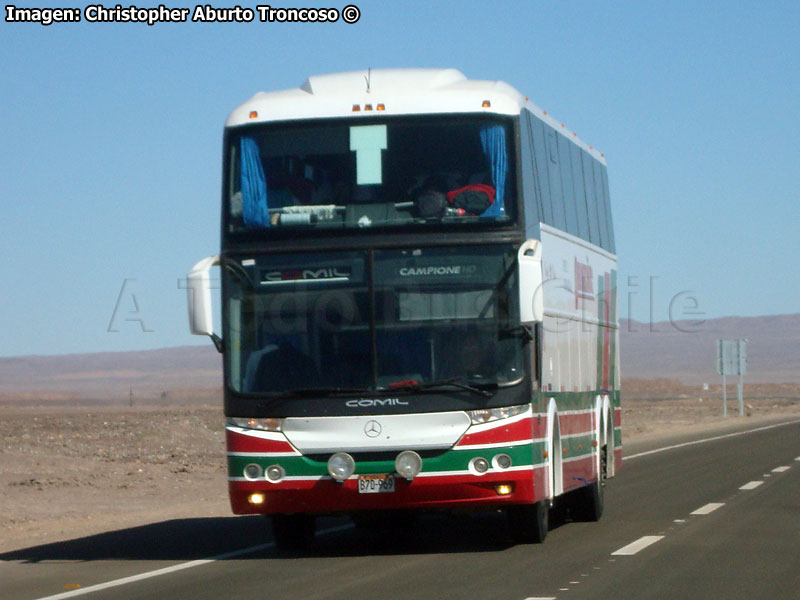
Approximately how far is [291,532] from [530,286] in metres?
3.58

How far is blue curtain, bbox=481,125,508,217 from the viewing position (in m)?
14.0

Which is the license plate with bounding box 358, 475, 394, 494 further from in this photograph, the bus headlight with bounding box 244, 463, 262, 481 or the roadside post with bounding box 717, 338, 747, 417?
the roadside post with bounding box 717, 338, 747, 417

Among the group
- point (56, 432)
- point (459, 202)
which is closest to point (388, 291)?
point (459, 202)

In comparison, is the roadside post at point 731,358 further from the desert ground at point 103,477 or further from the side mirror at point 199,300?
the side mirror at point 199,300

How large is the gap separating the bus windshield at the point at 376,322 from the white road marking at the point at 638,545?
5.99 feet

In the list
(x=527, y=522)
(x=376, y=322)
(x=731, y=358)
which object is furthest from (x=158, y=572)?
(x=731, y=358)

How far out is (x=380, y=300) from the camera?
13969 mm

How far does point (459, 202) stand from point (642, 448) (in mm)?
27068

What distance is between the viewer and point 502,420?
45.2 ft

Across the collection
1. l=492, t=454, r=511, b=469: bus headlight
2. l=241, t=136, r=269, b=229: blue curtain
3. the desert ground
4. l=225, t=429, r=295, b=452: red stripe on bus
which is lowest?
the desert ground

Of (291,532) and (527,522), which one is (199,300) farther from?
(527,522)

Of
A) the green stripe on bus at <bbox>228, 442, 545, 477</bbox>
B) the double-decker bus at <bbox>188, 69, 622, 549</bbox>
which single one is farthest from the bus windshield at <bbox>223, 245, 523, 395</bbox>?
the green stripe on bus at <bbox>228, 442, 545, 477</bbox>

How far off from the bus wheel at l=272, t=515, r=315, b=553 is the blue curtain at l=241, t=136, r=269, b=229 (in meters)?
2.87

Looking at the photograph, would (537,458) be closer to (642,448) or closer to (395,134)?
(395,134)
